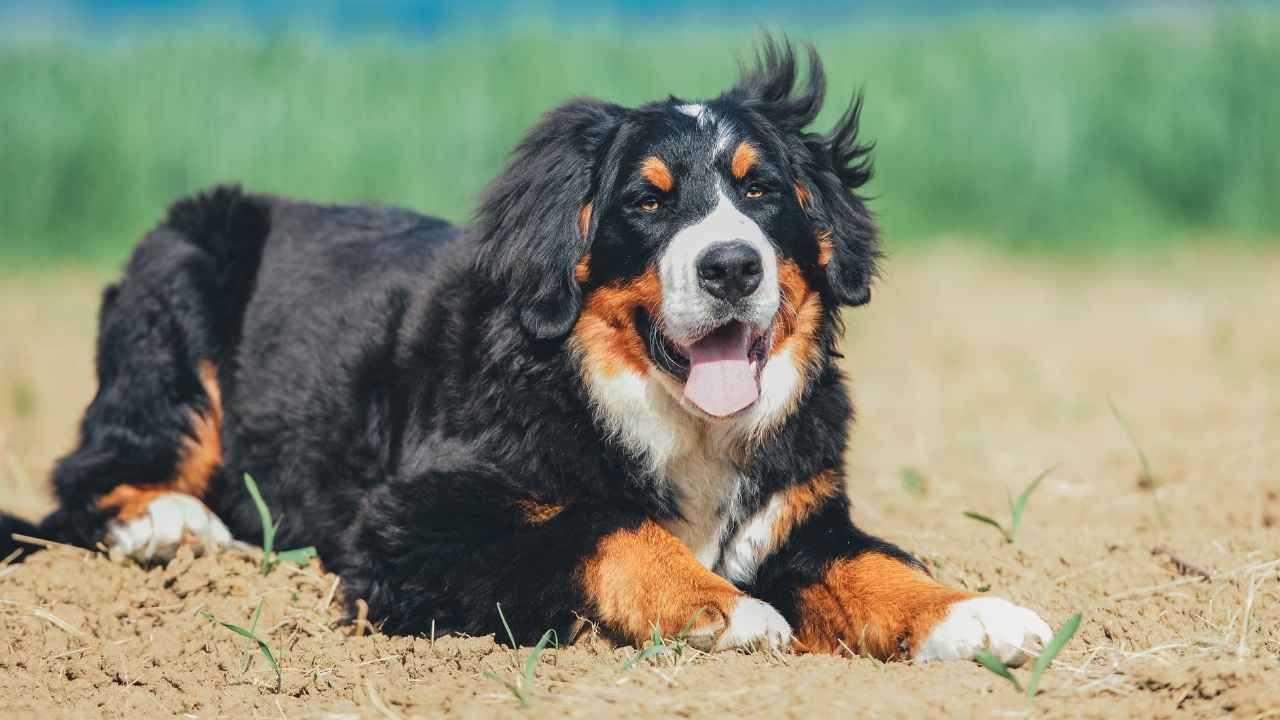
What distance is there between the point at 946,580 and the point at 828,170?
4.85 feet

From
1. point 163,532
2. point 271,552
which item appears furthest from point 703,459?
point 163,532

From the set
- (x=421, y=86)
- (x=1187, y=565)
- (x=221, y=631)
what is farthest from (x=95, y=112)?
(x=1187, y=565)

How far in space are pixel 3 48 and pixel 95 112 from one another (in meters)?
1.77

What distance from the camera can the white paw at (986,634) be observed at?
362 cm

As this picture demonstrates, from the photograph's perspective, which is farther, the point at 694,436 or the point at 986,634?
the point at 694,436

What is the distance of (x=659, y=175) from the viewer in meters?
4.24

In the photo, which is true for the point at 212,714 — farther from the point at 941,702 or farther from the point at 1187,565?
the point at 1187,565

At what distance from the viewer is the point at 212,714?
366 cm

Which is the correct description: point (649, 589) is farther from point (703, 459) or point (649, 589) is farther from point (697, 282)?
point (697, 282)

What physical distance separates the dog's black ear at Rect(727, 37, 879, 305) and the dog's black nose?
23.4 inches

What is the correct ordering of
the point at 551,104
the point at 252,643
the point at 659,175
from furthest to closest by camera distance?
the point at 551,104, the point at 659,175, the point at 252,643

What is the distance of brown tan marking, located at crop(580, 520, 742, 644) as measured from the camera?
376cm

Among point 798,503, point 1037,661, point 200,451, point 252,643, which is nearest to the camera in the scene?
point 1037,661

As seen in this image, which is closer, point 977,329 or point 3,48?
point 977,329
